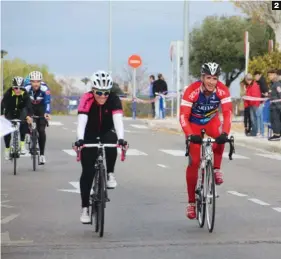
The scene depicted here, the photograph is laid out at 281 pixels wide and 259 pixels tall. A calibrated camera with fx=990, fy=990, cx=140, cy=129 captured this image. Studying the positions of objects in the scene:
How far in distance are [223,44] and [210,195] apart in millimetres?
56622

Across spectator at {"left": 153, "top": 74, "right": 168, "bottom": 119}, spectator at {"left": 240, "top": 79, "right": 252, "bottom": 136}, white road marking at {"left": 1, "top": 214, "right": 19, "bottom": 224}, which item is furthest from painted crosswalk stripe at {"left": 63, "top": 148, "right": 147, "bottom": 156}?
spectator at {"left": 153, "top": 74, "right": 168, "bottom": 119}

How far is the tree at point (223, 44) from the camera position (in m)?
66.6

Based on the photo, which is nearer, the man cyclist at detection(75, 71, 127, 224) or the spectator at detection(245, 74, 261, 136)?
the man cyclist at detection(75, 71, 127, 224)

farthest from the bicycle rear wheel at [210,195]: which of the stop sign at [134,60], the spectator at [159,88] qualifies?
the stop sign at [134,60]

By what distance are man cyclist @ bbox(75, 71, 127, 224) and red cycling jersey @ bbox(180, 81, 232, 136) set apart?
2.58ft

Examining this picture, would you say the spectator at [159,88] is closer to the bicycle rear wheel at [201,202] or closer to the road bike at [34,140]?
the road bike at [34,140]

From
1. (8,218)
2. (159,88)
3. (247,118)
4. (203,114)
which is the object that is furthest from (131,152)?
(159,88)

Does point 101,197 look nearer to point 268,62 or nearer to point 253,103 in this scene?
point 253,103

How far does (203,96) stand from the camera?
11.4m

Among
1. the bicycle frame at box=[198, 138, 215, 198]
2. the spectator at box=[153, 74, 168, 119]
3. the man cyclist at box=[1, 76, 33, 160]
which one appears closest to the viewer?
the bicycle frame at box=[198, 138, 215, 198]

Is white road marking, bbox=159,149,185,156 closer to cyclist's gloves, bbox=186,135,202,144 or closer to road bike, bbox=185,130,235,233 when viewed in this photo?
road bike, bbox=185,130,235,233

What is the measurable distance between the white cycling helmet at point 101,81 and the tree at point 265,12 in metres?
29.3

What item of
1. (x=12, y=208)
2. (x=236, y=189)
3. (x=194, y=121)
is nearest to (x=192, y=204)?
(x=194, y=121)

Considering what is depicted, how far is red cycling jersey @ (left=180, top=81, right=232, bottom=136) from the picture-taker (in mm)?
11297
